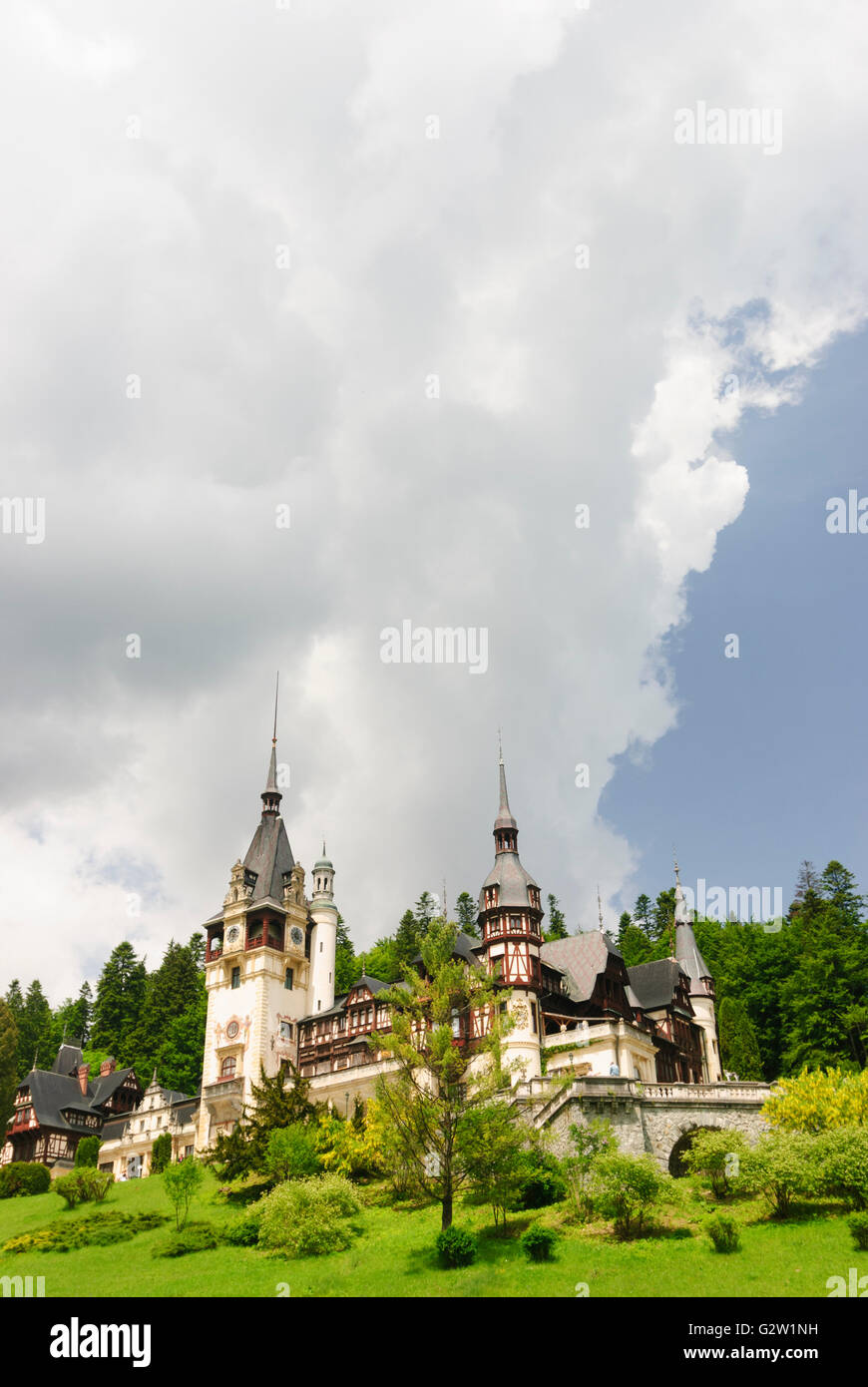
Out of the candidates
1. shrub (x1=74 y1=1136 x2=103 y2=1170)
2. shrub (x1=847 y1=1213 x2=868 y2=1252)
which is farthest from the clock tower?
shrub (x1=847 y1=1213 x2=868 y2=1252)

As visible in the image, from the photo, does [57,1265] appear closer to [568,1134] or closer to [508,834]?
[568,1134]

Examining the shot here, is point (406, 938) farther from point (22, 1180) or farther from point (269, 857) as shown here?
point (22, 1180)

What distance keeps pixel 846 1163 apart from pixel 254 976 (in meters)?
41.1

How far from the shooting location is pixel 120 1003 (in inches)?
3649

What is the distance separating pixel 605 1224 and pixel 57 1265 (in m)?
19.8

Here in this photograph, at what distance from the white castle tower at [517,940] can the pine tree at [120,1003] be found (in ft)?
146

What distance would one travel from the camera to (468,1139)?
34.0 meters

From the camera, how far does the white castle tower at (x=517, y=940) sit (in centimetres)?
5353

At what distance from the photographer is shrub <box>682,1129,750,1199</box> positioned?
116ft

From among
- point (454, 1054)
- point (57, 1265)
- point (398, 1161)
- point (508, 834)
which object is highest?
point (508, 834)

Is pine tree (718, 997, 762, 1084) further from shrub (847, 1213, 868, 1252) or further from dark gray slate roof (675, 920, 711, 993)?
shrub (847, 1213, 868, 1252)

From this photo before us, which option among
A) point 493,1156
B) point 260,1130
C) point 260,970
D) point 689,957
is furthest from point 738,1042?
point 493,1156
